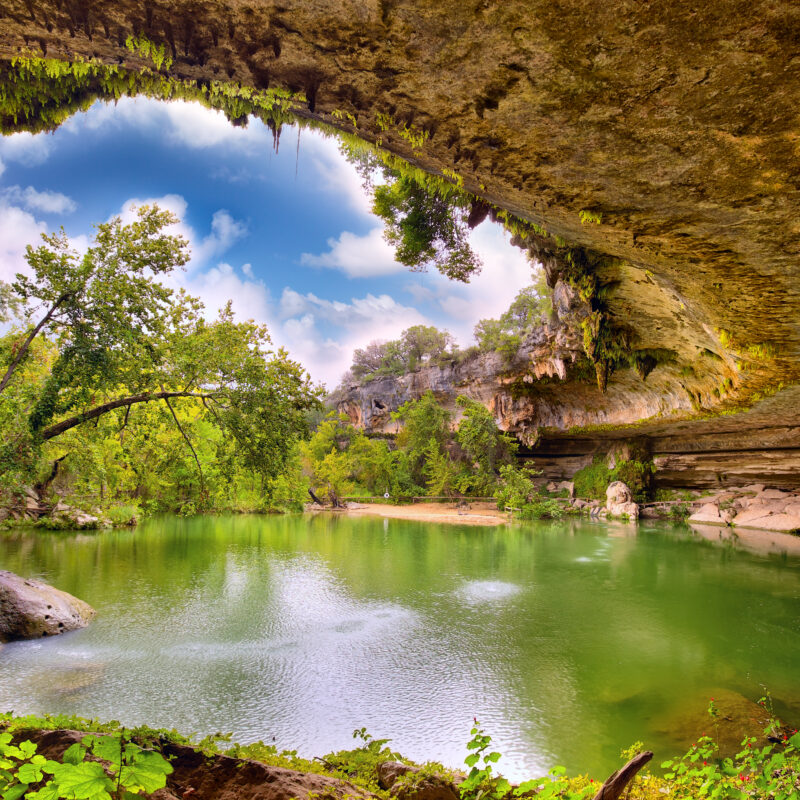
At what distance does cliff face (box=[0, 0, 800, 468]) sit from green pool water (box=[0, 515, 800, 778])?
13.5 ft

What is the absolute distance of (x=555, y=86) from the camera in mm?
2217

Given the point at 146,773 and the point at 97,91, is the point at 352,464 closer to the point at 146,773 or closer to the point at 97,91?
the point at 97,91

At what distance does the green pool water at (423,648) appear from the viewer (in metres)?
4.16

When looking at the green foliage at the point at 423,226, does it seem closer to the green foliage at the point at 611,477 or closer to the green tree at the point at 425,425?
the green foliage at the point at 611,477

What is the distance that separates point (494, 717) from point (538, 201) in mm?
4493

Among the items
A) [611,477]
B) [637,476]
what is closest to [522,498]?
[611,477]

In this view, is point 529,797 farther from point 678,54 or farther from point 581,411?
point 581,411

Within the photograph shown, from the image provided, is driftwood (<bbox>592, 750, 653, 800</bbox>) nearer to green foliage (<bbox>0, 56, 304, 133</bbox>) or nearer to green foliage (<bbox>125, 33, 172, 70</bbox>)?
green foliage (<bbox>0, 56, 304, 133</bbox>)

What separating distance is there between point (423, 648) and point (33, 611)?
554 centimetres

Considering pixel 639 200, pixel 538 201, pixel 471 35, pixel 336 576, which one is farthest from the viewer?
pixel 336 576

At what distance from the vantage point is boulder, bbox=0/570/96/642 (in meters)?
6.43

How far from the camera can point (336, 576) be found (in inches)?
397

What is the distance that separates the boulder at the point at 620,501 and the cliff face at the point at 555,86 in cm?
1858

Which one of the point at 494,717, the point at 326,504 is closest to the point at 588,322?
the point at 494,717
